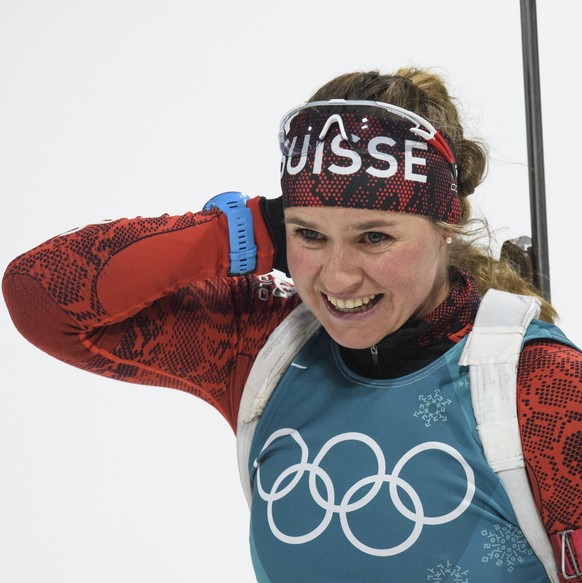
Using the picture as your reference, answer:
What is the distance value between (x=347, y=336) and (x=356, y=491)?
19 centimetres

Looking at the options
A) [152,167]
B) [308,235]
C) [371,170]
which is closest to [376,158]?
[371,170]

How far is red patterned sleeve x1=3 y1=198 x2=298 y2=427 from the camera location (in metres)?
1.33

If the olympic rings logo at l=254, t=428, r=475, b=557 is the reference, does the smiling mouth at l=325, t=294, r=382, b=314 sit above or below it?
above

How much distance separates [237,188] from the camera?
8.03 ft

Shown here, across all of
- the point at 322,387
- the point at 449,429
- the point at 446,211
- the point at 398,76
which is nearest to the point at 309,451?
the point at 322,387

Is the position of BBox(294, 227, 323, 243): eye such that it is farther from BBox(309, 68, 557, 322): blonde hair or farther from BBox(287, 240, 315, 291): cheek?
BBox(309, 68, 557, 322): blonde hair

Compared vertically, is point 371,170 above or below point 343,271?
above

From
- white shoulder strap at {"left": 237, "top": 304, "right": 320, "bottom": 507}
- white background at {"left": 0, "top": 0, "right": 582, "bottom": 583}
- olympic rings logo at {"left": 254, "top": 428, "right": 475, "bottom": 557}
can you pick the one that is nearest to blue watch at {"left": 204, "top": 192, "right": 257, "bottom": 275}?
white shoulder strap at {"left": 237, "top": 304, "right": 320, "bottom": 507}

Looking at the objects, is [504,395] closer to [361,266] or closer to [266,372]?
[361,266]

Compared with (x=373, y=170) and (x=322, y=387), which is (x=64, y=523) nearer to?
(x=322, y=387)

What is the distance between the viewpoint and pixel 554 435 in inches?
44.8

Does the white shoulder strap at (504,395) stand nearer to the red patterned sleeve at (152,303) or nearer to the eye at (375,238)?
the eye at (375,238)

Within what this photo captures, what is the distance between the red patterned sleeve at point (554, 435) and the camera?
1125 millimetres

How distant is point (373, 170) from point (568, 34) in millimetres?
1256
